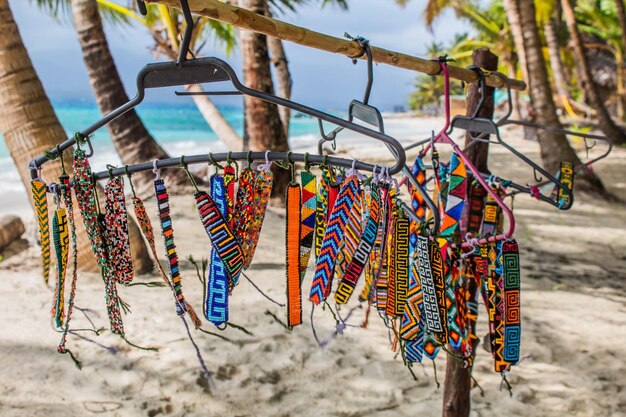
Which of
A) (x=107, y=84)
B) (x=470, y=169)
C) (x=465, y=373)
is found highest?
(x=107, y=84)

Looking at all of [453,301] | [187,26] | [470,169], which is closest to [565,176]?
[470,169]

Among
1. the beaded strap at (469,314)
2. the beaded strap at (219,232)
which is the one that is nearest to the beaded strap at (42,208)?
the beaded strap at (219,232)

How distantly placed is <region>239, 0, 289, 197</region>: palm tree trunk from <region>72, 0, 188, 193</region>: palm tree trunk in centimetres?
104

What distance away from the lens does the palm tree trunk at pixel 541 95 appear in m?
6.67

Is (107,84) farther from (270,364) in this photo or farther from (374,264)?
(374,264)

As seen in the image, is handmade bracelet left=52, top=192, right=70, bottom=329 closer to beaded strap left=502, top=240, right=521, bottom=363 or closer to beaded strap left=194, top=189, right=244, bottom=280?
beaded strap left=194, top=189, right=244, bottom=280

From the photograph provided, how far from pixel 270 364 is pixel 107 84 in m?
4.01

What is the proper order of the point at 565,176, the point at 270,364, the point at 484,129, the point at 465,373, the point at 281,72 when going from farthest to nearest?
1. the point at 281,72
2. the point at 270,364
3. the point at 565,176
4. the point at 465,373
5. the point at 484,129

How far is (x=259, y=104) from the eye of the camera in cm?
555

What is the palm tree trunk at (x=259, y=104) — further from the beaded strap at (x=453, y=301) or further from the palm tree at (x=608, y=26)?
the palm tree at (x=608, y=26)

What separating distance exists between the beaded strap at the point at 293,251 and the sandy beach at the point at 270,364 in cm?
101

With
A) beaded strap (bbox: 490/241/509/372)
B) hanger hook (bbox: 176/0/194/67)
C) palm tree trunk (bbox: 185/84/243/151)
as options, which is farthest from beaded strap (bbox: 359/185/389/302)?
palm tree trunk (bbox: 185/84/243/151)

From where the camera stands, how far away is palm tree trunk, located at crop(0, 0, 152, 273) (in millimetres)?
3264

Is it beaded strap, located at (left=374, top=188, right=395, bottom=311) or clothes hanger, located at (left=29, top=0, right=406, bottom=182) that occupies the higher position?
clothes hanger, located at (left=29, top=0, right=406, bottom=182)
